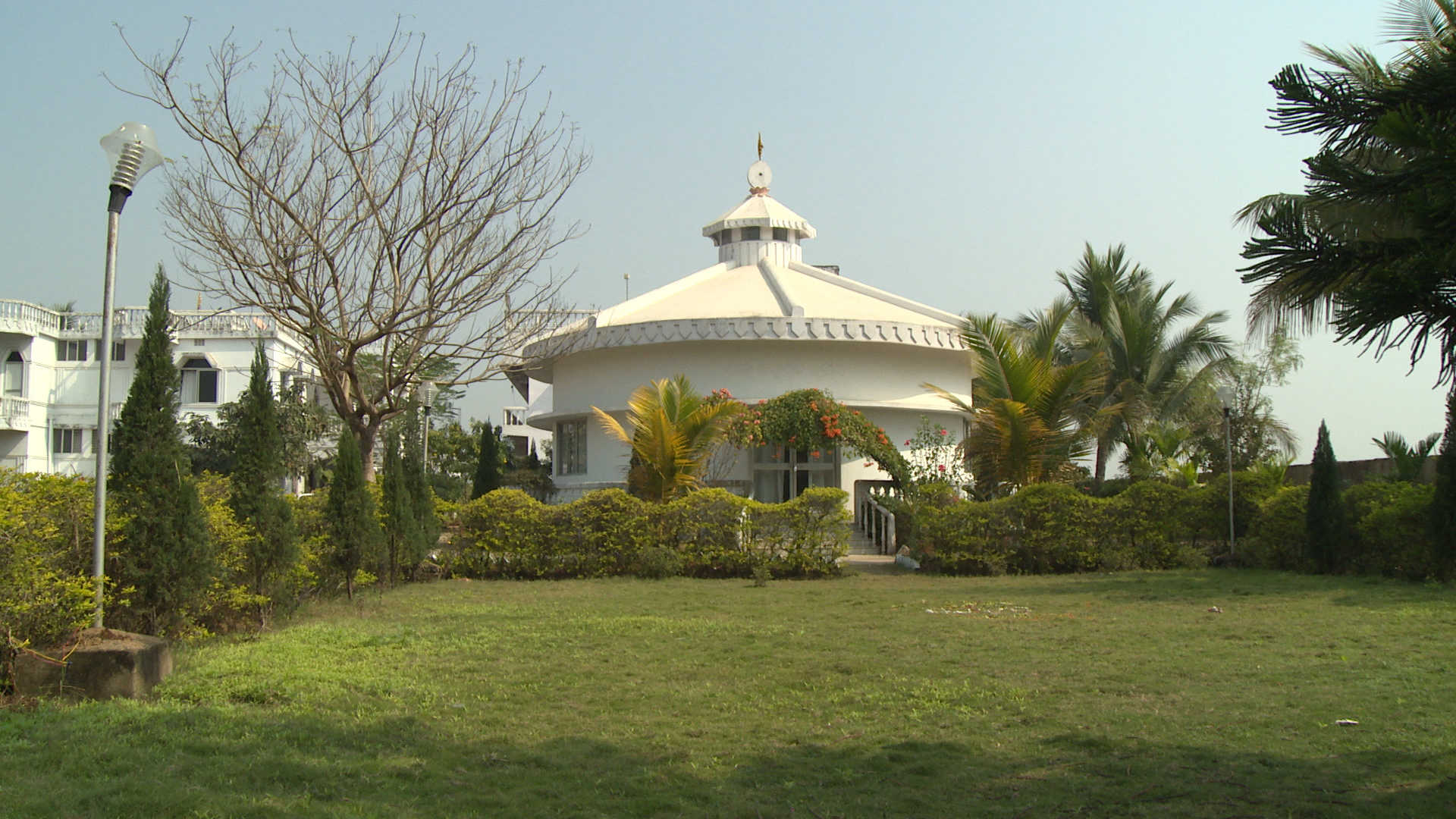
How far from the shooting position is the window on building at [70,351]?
3756 centimetres

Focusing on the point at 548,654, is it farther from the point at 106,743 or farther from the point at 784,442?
A: the point at 784,442

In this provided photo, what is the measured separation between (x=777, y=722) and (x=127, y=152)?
245 inches

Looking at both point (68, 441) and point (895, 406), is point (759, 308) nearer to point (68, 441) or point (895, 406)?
point (895, 406)

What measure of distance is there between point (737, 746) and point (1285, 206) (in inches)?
154

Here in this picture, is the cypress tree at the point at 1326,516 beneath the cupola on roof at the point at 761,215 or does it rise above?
beneath

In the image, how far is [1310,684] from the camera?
769cm

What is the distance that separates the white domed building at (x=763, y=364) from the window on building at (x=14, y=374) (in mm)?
20420

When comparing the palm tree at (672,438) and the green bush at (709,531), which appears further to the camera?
the palm tree at (672,438)

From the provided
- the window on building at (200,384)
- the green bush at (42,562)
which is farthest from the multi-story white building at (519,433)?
the green bush at (42,562)

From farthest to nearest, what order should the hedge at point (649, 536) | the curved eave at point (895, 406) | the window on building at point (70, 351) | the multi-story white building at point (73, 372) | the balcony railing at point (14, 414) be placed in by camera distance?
the window on building at point (70, 351)
the multi-story white building at point (73, 372)
the balcony railing at point (14, 414)
the curved eave at point (895, 406)
the hedge at point (649, 536)

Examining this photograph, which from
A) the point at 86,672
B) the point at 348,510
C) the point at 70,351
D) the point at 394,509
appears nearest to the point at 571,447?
the point at 394,509

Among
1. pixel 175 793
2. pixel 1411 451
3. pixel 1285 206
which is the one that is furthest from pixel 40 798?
pixel 1411 451

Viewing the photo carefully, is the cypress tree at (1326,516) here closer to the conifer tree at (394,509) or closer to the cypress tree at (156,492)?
the conifer tree at (394,509)

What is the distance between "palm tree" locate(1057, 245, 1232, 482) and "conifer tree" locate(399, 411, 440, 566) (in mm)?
17144
